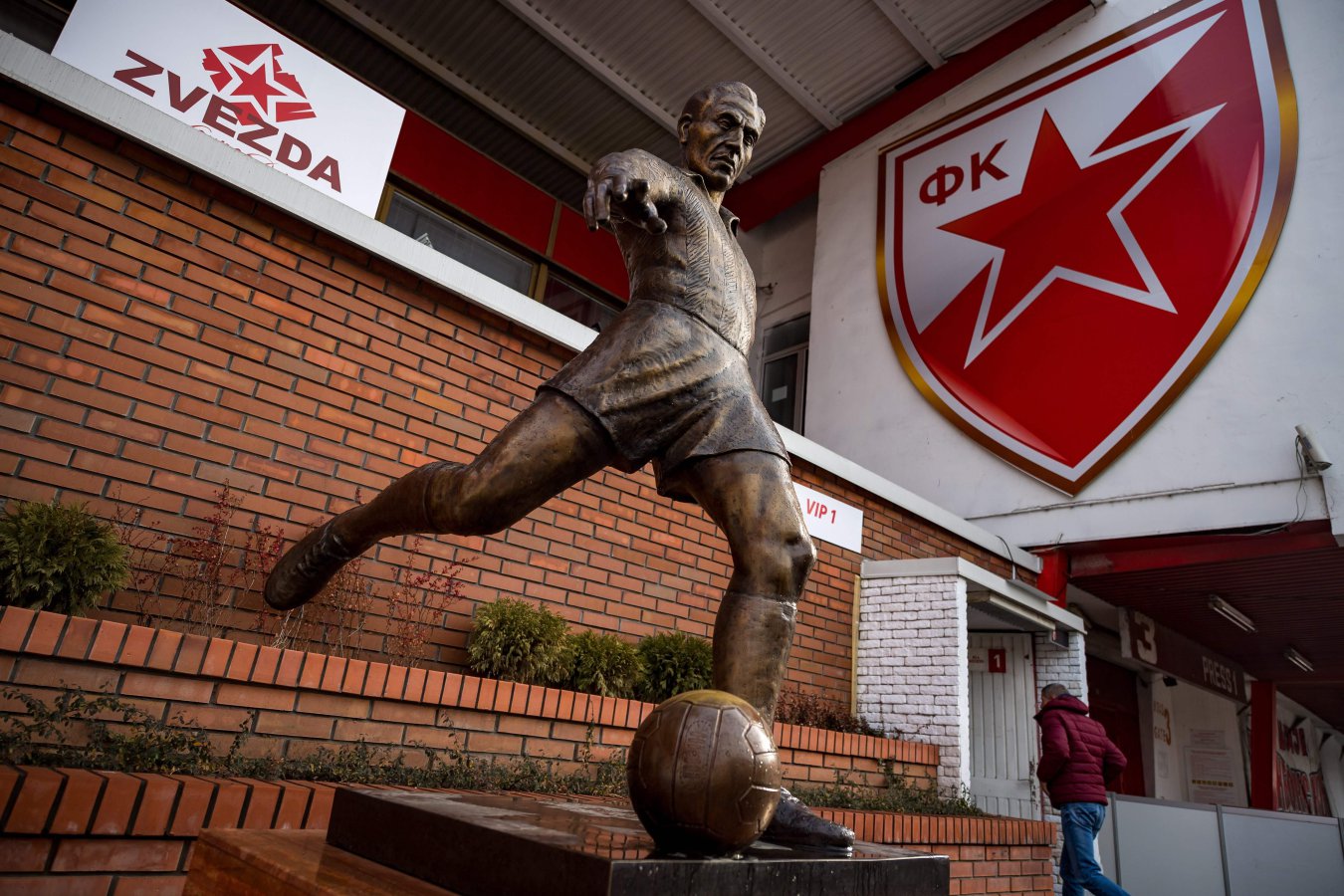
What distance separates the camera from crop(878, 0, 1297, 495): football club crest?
766 centimetres

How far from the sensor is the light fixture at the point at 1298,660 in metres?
12.2

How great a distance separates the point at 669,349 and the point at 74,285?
109 inches

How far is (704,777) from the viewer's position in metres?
1.23

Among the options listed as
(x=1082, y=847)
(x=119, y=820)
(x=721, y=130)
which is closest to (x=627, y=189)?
(x=721, y=130)

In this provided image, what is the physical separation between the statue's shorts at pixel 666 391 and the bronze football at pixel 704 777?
2.61 feet

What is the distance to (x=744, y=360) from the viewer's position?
2219 mm

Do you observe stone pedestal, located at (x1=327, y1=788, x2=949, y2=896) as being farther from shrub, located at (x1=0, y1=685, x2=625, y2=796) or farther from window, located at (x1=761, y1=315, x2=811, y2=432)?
window, located at (x1=761, y1=315, x2=811, y2=432)

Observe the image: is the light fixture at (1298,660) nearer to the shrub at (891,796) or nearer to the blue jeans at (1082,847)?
the shrub at (891,796)

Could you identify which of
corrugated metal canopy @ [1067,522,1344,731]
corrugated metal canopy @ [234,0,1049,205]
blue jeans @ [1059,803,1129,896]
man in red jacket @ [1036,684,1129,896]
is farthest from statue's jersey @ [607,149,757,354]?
corrugated metal canopy @ [234,0,1049,205]

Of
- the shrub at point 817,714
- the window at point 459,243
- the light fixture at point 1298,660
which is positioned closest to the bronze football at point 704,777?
the shrub at point 817,714

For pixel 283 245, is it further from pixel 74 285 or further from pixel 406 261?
pixel 74 285

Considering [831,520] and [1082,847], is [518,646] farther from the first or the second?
[1082,847]

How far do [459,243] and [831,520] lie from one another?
5.39m

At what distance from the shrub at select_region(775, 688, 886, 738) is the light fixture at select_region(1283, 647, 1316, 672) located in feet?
30.6
